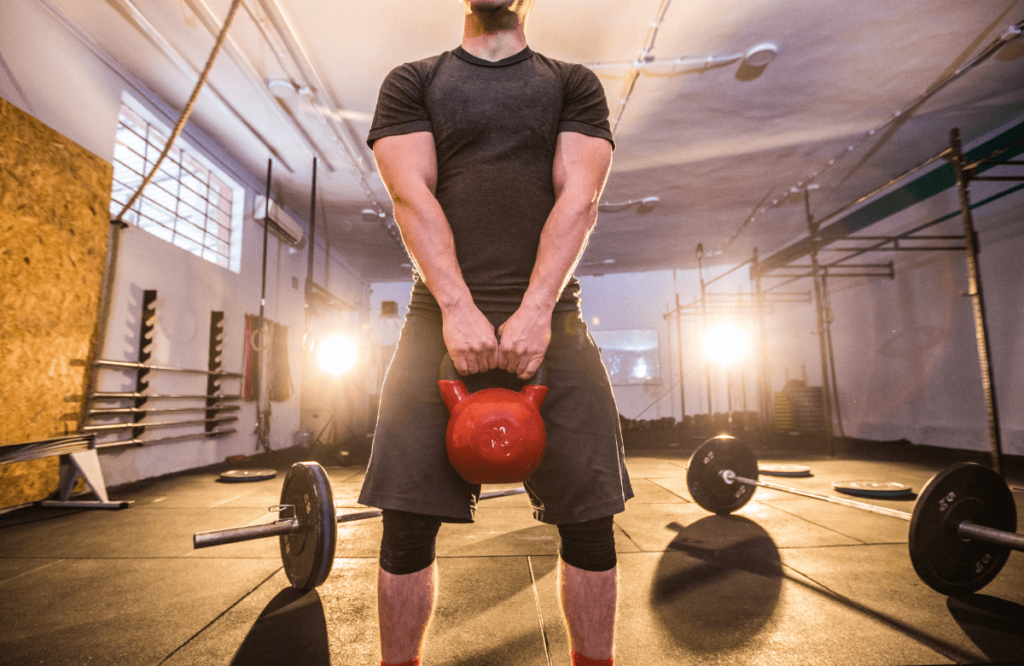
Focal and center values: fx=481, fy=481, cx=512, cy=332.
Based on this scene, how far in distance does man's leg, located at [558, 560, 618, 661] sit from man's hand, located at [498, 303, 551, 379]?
38cm

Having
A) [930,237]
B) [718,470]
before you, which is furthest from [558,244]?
[930,237]

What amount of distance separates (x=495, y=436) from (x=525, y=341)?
17 cm

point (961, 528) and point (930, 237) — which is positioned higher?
point (930, 237)

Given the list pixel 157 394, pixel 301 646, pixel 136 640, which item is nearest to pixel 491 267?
pixel 301 646

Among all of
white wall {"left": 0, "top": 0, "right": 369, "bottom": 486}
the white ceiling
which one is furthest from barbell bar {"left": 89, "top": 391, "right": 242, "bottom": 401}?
the white ceiling

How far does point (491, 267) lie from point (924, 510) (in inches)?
57.4

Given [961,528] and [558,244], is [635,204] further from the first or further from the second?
[558,244]

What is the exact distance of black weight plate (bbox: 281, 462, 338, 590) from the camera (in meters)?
1.40

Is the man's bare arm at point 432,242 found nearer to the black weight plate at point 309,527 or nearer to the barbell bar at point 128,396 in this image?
the black weight plate at point 309,527

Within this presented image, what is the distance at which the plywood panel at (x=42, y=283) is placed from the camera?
2617mm

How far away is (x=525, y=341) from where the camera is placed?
0.79 m

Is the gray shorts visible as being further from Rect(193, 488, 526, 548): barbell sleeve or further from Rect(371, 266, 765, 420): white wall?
Rect(371, 266, 765, 420): white wall

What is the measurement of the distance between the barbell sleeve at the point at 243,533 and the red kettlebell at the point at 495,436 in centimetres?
99

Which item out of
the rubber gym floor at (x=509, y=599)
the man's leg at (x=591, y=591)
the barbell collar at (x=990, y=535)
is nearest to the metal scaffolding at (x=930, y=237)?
the rubber gym floor at (x=509, y=599)
